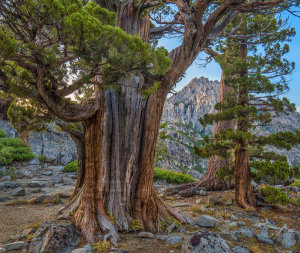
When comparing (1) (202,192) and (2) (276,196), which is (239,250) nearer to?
(2) (276,196)

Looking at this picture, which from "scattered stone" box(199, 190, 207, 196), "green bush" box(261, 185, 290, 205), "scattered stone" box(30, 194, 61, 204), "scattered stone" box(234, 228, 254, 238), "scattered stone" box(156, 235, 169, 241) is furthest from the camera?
"scattered stone" box(199, 190, 207, 196)

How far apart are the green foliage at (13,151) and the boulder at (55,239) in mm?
8183

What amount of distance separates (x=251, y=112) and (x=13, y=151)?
1131 centimetres

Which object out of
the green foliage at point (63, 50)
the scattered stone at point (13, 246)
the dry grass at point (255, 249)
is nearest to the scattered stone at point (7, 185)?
the scattered stone at point (13, 246)

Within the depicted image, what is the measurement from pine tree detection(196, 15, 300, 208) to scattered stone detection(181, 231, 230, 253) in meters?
3.02

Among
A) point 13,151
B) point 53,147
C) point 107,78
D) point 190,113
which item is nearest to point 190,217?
point 107,78

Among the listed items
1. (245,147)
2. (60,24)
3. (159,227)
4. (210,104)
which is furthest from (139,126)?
(210,104)

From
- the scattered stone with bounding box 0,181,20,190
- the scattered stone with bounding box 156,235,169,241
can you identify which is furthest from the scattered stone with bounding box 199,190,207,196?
the scattered stone with bounding box 0,181,20,190

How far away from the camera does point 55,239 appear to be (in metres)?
2.88

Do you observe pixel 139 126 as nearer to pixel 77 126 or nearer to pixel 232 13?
pixel 77 126

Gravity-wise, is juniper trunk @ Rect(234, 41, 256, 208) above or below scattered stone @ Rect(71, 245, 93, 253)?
above

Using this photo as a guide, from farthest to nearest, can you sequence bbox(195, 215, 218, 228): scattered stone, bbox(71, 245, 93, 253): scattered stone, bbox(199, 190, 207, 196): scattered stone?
1. bbox(199, 190, 207, 196): scattered stone
2. bbox(195, 215, 218, 228): scattered stone
3. bbox(71, 245, 93, 253): scattered stone

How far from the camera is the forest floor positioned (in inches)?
122

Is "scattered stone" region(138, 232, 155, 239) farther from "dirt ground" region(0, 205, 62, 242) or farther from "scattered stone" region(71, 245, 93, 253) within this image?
"dirt ground" region(0, 205, 62, 242)
